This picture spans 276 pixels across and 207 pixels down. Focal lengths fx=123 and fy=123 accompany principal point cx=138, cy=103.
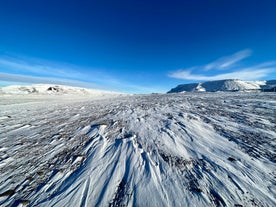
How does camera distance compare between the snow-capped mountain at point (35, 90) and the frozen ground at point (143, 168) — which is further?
the snow-capped mountain at point (35, 90)

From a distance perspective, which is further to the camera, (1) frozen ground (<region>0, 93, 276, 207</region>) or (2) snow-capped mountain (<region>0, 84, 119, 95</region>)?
(2) snow-capped mountain (<region>0, 84, 119, 95</region>)

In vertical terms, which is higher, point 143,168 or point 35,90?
point 35,90

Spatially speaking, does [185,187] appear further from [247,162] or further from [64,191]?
[64,191]

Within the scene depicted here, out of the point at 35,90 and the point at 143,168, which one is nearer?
the point at 143,168

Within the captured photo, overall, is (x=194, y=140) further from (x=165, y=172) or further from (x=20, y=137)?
(x=20, y=137)

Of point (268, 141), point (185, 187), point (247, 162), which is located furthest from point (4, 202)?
point (268, 141)

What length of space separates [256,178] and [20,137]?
6.93 m

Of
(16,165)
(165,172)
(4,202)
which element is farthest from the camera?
(16,165)

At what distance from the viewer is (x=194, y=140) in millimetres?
3766

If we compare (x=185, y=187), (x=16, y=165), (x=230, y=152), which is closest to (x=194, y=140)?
(x=230, y=152)

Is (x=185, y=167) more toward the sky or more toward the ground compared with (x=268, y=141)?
more toward the ground

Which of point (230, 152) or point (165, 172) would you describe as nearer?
point (165, 172)

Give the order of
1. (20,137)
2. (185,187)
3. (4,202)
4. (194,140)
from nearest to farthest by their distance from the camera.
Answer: (4,202), (185,187), (194,140), (20,137)

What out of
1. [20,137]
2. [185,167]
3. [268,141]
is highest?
[268,141]
